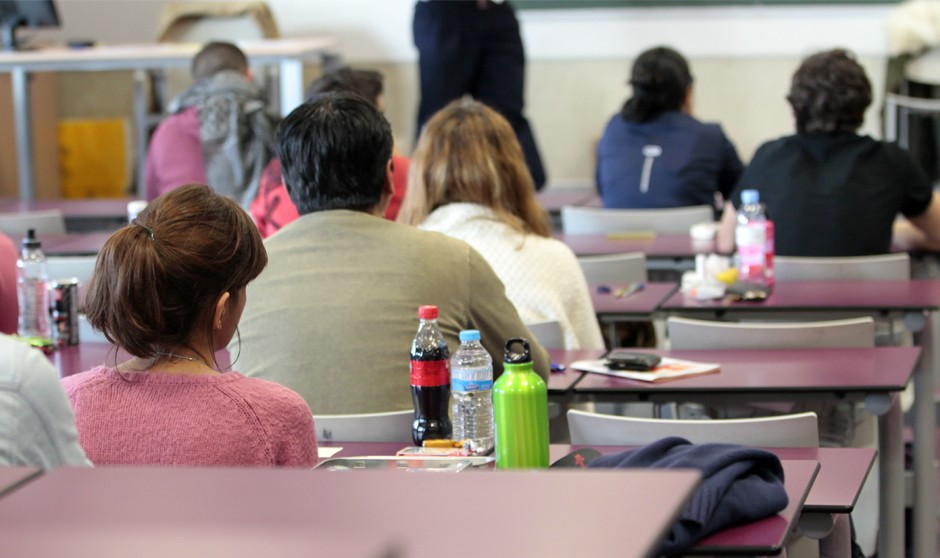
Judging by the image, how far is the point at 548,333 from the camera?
336 centimetres

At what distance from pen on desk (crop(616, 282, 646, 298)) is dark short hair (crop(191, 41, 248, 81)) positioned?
2.80m

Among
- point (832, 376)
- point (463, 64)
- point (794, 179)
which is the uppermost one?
point (463, 64)

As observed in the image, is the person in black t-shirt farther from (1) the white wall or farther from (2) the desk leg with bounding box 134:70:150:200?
(2) the desk leg with bounding box 134:70:150:200

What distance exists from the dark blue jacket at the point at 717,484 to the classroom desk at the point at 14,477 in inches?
30.2

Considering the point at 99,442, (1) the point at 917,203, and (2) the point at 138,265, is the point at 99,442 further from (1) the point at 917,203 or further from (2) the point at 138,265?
(1) the point at 917,203

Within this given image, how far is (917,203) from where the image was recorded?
4387 mm

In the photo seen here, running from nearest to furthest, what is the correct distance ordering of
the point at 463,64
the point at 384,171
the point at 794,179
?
the point at 384,171 → the point at 794,179 → the point at 463,64

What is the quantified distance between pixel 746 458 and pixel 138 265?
878mm

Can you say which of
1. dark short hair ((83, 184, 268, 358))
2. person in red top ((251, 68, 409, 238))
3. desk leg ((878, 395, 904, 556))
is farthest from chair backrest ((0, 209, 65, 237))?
dark short hair ((83, 184, 268, 358))

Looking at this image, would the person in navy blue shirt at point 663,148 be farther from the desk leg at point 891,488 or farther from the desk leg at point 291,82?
the desk leg at point 891,488

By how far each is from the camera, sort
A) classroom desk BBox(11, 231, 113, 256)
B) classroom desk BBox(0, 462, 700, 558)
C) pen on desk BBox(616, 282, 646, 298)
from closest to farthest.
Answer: classroom desk BBox(0, 462, 700, 558), pen on desk BBox(616, 282, 646, 298), classroom desk BBox(11, 231, 113, 256)

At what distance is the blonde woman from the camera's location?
349 centimetres

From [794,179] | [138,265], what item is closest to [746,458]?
[138,265]

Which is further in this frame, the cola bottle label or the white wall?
the white wall
